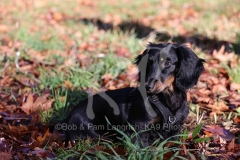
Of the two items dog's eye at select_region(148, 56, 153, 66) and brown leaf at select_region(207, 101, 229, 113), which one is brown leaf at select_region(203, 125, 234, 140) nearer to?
brown leaf at select_region(207, 101, 229, 113)

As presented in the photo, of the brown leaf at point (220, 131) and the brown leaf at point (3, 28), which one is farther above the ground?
the brown leaf at point (3, 28)

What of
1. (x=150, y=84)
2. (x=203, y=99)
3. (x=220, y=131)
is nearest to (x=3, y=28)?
(x=203, y=99)

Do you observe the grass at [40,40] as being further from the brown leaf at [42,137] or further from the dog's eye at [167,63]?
the dog's eye at [167,63]

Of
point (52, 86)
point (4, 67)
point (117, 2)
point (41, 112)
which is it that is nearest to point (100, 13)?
point (117, 2)

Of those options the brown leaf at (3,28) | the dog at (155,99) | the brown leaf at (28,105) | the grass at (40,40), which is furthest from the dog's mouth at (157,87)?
the brown leaf at (3,28)

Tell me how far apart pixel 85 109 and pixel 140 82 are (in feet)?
1.95

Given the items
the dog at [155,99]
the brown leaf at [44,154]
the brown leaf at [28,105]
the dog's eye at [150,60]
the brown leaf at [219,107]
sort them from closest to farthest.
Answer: the brown leaf at [44,154] → the dog at [155,99] → the dog's eye at [150,60] → the brown leaf at [219,107] → the brown leaf at [28,105]

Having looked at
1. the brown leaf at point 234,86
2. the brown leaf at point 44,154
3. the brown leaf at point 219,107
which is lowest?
the brown leaf at point 44,154

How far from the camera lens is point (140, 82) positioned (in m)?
3.53

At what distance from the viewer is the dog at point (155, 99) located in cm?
329

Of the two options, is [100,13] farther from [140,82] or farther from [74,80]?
[140,82]

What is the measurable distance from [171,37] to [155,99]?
3.90 metres

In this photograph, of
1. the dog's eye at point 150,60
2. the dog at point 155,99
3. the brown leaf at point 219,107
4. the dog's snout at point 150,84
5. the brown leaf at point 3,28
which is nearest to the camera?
the dog's snout at point 150,84

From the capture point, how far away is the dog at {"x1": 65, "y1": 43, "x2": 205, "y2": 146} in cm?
329
